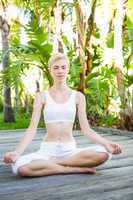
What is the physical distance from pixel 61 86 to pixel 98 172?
0.76 meters

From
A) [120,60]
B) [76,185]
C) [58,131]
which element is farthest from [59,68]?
[120,60]

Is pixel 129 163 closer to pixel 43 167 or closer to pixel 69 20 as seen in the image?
pixel 43 167

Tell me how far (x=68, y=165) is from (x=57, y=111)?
44 centimetres

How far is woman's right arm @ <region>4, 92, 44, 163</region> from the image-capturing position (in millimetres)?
3203

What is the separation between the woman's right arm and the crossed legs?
17cm

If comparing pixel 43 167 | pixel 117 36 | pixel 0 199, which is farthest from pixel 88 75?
pixel 0 199

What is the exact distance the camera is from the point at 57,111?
11.6ft

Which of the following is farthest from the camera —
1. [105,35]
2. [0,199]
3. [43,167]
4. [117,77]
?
[105,35]

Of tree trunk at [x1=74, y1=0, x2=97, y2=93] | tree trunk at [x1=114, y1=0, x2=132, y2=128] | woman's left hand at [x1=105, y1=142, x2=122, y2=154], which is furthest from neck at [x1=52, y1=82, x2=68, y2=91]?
tree trunk at [x1=74, y1=0, x2=97, y2=93]

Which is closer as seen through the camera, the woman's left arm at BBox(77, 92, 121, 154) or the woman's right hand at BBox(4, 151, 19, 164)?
the woman's right hand at BBox(4, 151, 19, 164)

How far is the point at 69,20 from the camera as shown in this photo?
782 cm

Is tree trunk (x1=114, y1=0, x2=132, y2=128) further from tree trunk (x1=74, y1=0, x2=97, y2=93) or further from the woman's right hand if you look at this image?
the woman's right hand

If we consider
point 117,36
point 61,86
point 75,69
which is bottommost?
point 61,86

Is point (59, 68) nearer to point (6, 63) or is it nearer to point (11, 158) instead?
point (11, 158)
